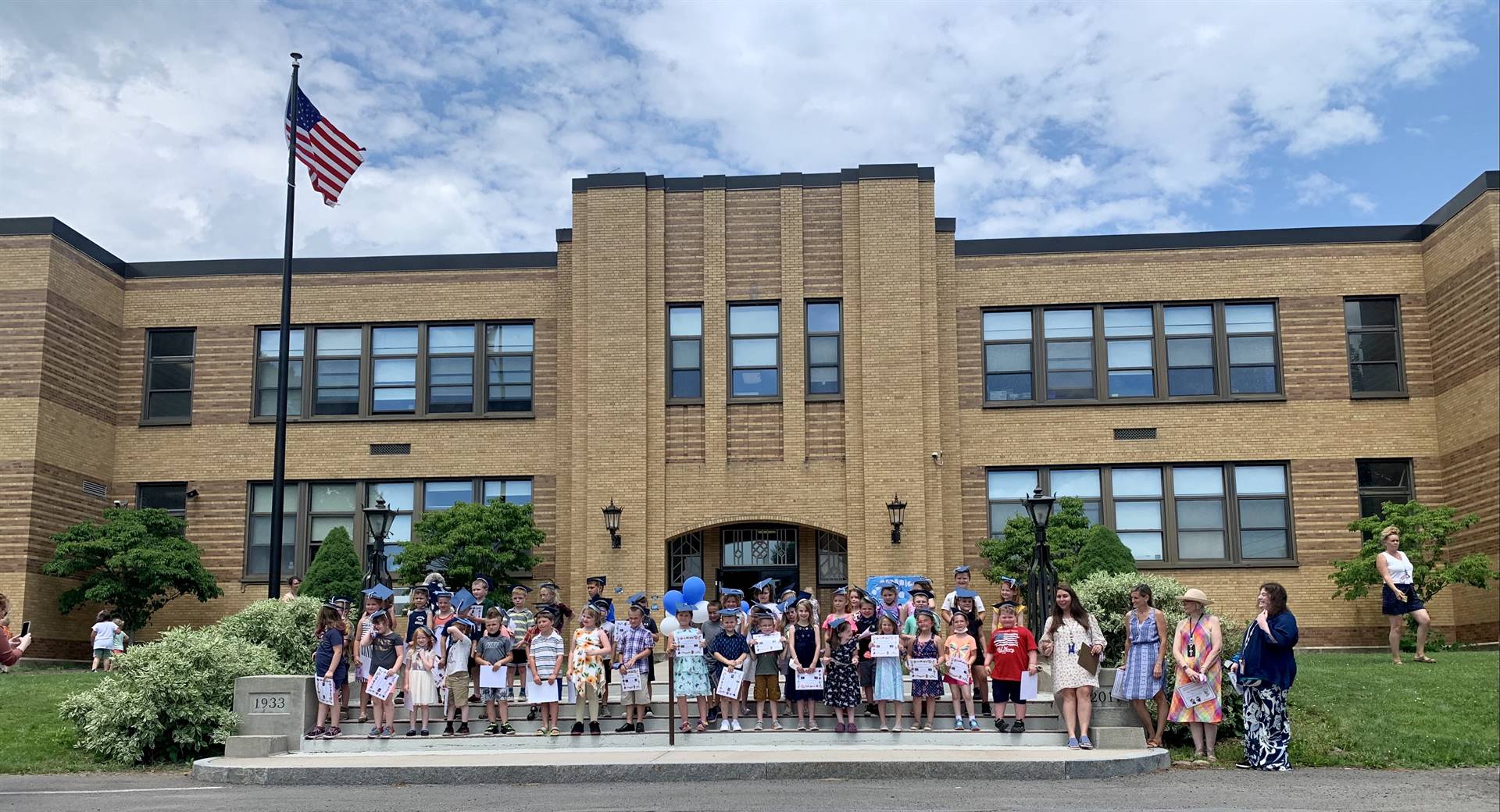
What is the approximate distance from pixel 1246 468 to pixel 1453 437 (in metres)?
3.75

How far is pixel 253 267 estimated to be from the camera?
96.9ft

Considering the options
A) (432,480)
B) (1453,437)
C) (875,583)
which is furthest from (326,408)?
(1453,437)

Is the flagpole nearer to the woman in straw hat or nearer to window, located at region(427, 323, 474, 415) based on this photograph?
window, located at region(427, 323, 474, 415)

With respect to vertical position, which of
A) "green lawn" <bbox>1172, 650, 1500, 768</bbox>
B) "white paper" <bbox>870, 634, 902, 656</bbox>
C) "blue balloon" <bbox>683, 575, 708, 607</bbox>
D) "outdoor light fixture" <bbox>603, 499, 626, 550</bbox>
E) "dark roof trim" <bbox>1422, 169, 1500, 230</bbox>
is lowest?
"green lawn" <bbox>1172, 650, 1500, 768</bbox>

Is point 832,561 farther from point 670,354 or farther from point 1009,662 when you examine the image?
point 1009,662

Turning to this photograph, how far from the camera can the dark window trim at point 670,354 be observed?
27672mm

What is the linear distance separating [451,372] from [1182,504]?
48.4 feet

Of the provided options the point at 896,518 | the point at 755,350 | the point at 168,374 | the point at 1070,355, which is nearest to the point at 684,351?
Result: the point at 755,350

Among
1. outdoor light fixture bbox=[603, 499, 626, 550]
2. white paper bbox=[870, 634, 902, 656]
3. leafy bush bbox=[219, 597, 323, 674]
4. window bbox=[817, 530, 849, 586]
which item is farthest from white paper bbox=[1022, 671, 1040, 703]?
outdoor light fixture bbox=[603, 499, 626, 550]

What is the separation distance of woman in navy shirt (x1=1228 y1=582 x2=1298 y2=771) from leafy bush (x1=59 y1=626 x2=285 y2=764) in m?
10.9

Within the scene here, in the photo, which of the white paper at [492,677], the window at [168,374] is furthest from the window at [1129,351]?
the window at [168,374]

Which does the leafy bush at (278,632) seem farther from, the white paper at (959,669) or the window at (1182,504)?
the window at (1182,504)

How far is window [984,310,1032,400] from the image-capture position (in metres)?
28.3

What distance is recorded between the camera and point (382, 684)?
16.0 meters
